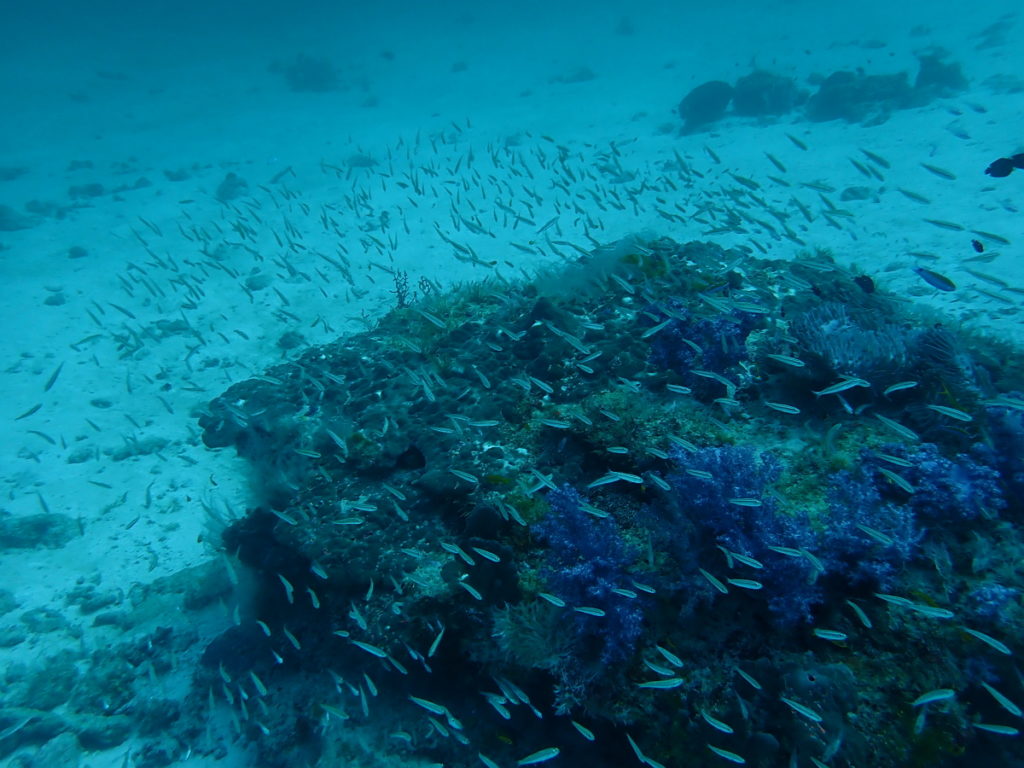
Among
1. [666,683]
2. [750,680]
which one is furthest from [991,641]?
[666,683]

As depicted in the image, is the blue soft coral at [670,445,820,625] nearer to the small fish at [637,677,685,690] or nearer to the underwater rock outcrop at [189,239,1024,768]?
the underwater rock outcrop at [189,239,1024,768]

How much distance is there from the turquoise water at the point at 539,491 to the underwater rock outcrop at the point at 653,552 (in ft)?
0.10

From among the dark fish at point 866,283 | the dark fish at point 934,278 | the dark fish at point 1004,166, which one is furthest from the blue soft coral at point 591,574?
the dark fish at point 1004,166

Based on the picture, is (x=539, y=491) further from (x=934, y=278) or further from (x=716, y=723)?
(x=934, y=278)

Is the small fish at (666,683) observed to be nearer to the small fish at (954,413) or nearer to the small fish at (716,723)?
the small fish at (716,723)

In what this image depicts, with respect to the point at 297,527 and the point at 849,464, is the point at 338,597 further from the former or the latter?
the point at 849,464

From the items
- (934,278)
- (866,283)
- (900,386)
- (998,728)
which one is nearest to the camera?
(998,728)

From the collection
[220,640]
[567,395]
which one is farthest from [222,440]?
[567,395]

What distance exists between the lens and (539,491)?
17.1 feet

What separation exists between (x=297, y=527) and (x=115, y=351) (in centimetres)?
1219

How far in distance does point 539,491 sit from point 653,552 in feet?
4.34

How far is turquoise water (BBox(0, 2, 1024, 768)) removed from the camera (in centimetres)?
380

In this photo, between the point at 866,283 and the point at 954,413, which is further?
the point at 866,283

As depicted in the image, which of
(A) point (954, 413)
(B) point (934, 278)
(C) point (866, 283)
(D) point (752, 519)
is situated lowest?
(D) point (752, 519)
